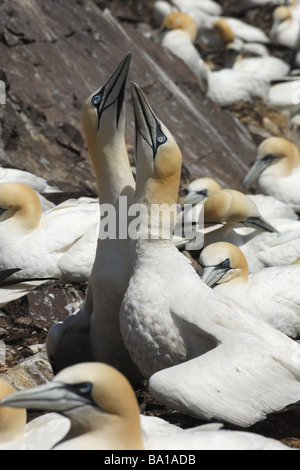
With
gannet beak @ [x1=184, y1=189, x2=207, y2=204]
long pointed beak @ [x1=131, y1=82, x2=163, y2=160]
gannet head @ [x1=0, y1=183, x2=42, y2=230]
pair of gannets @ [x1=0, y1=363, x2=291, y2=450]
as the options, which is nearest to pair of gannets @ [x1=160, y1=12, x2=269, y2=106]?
gannet beak @ [x1=184, y1=189, x2=207, y2=204]

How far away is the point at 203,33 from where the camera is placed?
1773 cm

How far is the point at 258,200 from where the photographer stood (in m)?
9.84

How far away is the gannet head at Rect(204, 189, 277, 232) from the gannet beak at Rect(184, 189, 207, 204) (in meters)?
0.80

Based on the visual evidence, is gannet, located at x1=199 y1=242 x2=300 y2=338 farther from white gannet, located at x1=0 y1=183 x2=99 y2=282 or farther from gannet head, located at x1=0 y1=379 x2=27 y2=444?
gannet head, located at x1=0 y1=379 x2=27 y2=444

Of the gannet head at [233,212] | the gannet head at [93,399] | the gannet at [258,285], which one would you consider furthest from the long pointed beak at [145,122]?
the gannet head at [233,212]

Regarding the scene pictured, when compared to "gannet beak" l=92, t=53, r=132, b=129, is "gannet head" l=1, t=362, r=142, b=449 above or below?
below

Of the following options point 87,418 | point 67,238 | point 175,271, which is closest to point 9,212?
point 67,238

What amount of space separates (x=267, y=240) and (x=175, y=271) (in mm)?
3285

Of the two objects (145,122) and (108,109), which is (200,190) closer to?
(108,109)

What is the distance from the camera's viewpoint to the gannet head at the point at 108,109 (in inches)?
236

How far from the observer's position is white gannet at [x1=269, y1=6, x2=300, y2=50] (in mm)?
18016

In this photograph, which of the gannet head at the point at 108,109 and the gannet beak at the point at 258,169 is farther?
the gannet beak at the point at 258,169

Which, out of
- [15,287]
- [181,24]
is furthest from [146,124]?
[181,24]

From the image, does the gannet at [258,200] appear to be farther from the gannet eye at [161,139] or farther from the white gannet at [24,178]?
the gannet eye at [161,139]
